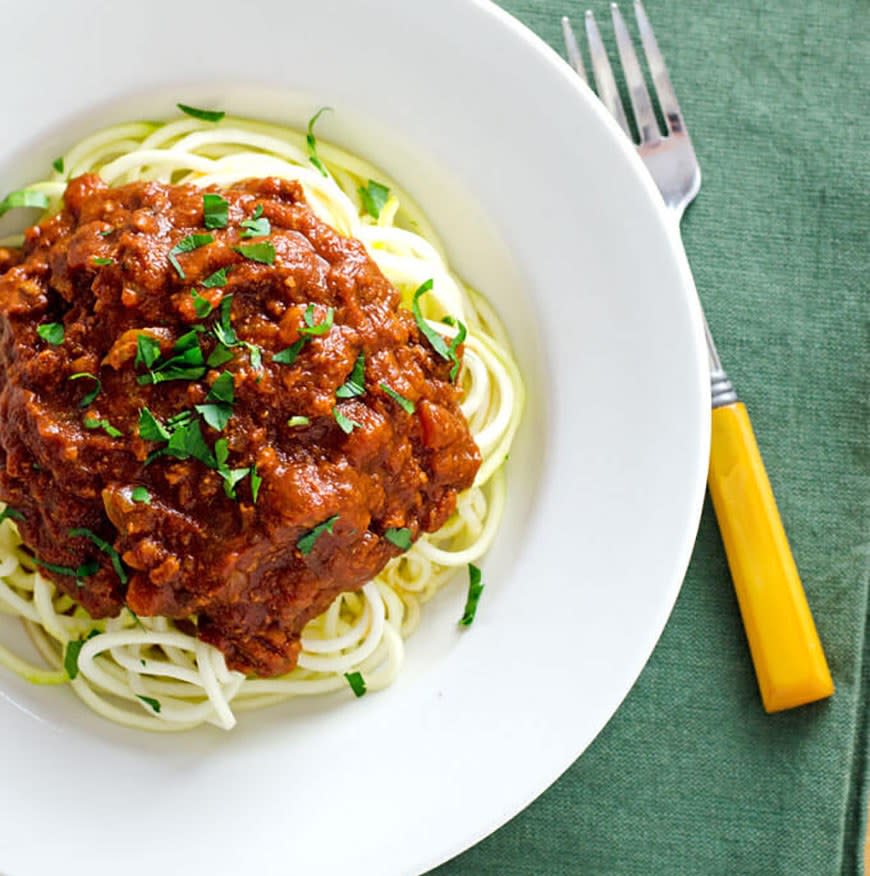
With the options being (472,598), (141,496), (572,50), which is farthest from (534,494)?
(572,50)

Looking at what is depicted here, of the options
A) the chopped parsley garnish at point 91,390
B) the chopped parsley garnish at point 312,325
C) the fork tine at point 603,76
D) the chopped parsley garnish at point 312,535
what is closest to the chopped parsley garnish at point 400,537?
the chopped parsley garnish at point 312,535

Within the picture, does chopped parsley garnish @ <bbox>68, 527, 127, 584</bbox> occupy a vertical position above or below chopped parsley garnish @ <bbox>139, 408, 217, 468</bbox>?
below

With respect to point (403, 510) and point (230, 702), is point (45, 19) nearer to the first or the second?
point (403, 510)

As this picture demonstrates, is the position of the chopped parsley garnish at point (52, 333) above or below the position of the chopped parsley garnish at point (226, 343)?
above

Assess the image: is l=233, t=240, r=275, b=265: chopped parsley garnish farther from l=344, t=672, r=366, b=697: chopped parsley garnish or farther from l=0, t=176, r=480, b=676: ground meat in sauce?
l=344, t=672, r=366, b=697: chopped parsley garnish

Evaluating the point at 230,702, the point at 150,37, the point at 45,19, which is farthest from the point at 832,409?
the point at 45,19

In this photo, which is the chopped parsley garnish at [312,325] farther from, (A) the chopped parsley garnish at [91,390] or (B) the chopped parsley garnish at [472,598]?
(B) the chopped parsley garnish at [472,598]

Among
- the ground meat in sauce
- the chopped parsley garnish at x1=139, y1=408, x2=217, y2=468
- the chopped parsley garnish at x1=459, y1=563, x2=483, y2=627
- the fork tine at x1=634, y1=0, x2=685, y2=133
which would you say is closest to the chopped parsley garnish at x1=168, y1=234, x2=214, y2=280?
the ground meat in sauce
